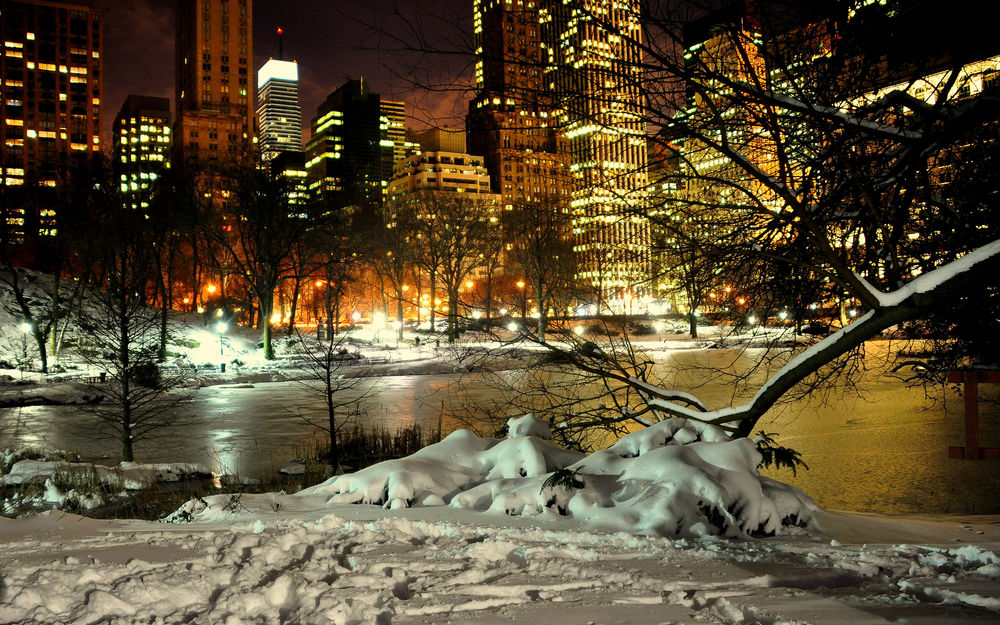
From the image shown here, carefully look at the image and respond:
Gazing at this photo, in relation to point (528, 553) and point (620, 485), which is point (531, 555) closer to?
point (528, 553)

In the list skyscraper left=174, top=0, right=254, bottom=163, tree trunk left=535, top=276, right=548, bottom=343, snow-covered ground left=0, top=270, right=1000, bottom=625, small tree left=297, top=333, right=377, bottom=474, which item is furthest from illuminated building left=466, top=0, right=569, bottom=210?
skyscraper left=174, top=0, right=254, bottom=163

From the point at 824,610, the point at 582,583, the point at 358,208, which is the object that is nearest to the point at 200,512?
the point at 582,583

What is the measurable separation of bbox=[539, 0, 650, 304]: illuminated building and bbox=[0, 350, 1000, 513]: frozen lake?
2000 millimetres

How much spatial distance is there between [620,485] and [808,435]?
9759 mm

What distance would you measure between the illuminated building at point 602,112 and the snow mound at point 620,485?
1.86m

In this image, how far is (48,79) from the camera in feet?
574

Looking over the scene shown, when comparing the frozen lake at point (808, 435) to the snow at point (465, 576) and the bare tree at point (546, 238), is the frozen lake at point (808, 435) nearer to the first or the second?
the bare tree at point (546, 238)

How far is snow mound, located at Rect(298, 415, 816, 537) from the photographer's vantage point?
546cm

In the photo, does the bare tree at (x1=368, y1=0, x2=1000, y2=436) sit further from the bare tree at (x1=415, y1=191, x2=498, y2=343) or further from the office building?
the bare tree at (x1=415, y1=191, x2=498, y2=343)

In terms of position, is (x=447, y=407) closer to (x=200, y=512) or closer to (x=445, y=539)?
(x=200, y=512)

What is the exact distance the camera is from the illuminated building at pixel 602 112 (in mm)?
5434

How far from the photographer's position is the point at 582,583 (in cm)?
416

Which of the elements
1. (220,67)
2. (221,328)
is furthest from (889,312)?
(220,67)

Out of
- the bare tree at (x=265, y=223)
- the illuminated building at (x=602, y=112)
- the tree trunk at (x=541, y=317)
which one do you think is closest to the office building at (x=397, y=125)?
the illuminated building at (x=602, y=112)
